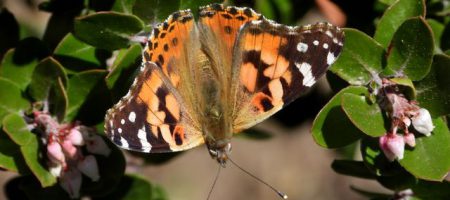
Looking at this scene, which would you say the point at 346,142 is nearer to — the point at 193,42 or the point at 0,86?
the point at 193,42

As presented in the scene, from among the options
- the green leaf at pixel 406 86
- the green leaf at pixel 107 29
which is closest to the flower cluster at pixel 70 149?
the green leaf at pixel 107 29

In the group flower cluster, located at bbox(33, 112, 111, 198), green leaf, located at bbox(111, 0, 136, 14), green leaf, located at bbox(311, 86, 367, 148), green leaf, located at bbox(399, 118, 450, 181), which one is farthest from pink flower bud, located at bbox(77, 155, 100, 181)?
green leaf, located at bbox(399, 118, 450, 181)

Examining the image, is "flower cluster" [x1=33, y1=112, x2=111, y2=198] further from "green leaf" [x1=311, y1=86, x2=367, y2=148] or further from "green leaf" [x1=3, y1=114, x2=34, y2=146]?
"green leaf" [x1=311, y1=86, x2=367, y2=148]

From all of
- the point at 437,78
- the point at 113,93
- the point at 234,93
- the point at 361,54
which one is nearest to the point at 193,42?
the point at 234,93

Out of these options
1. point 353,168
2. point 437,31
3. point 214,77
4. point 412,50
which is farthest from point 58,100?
point 437,31

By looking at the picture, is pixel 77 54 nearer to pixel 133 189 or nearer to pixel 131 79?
pixel 131 79

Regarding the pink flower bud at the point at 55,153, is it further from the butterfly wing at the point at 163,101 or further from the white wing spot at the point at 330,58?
the white wing spot at the point at 330,58

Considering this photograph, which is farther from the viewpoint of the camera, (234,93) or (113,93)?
(234,93)
